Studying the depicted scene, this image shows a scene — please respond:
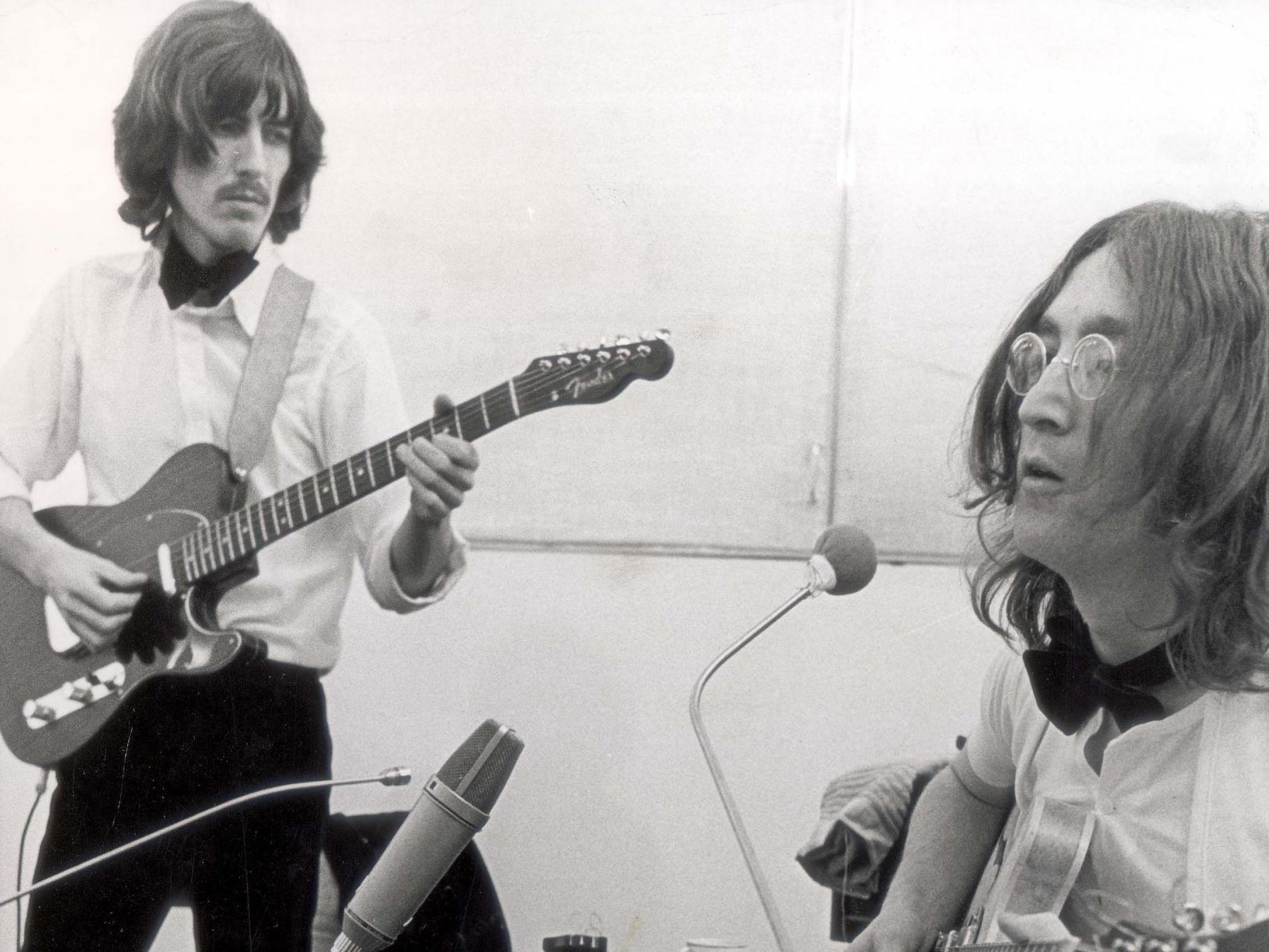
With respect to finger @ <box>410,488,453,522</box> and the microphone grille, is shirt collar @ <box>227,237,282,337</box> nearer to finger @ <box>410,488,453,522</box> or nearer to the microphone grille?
finger @ <box>410,488,453,522</box>

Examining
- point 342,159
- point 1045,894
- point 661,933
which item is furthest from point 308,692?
point 1045,894

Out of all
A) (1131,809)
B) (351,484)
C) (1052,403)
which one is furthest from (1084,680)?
(351,484)

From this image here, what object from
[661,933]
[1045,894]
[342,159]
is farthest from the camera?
[342,159]

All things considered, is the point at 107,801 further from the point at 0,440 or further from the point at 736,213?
the point at 736,213

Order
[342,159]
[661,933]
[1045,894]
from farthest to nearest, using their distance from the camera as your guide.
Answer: [342,159] → [661,933] → [1045,894]

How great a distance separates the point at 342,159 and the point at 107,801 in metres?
0.80

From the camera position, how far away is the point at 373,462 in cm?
159

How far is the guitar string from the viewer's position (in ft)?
5.09

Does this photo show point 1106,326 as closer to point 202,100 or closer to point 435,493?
point 435,493

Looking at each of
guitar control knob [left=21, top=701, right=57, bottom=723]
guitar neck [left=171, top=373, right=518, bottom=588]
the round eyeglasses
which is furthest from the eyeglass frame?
guitar control knob [left=21, top=701, right=57, bottom=723]

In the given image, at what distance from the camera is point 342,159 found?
5.39 ft

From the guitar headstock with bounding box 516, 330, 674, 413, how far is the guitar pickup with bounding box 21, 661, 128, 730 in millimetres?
570

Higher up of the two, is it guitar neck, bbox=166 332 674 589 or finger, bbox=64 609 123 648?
guitar neck, bbox=166 332 674 589

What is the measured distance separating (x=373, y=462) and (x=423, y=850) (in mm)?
569
